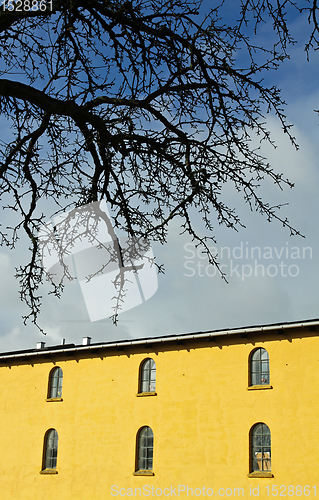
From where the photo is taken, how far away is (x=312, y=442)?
20875 millimetres

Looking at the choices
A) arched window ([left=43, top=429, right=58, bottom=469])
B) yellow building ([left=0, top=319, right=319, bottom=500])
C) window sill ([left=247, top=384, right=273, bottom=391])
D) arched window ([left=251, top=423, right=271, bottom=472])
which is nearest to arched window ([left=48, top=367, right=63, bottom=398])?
yellow building ([left=0, top=319, right=319, bottom=500])

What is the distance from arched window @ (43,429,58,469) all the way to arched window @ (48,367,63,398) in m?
1.79

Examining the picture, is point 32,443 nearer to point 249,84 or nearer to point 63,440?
point 63,440

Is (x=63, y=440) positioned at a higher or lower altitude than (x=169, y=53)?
lower

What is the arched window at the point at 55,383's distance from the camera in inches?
1121

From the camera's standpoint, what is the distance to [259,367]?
2302 cm

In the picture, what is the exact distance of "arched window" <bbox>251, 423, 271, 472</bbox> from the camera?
21609 millimetres

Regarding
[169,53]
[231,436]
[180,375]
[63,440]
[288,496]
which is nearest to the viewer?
[169,53]

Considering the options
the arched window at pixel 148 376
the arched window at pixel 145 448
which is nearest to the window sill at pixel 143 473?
the arched window at pixel 145 448

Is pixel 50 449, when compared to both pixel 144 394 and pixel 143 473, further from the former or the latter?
pixel 144 394

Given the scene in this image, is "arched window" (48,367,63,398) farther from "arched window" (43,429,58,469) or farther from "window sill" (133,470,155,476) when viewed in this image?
"window sill" (133,470,155,476)

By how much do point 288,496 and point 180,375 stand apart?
6732 millimetres

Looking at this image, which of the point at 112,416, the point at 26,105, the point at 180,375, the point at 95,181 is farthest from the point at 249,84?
the point at 112,416

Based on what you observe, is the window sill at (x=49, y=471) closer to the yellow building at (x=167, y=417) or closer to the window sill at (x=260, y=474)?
the yellow building at (x=167, y=417)
